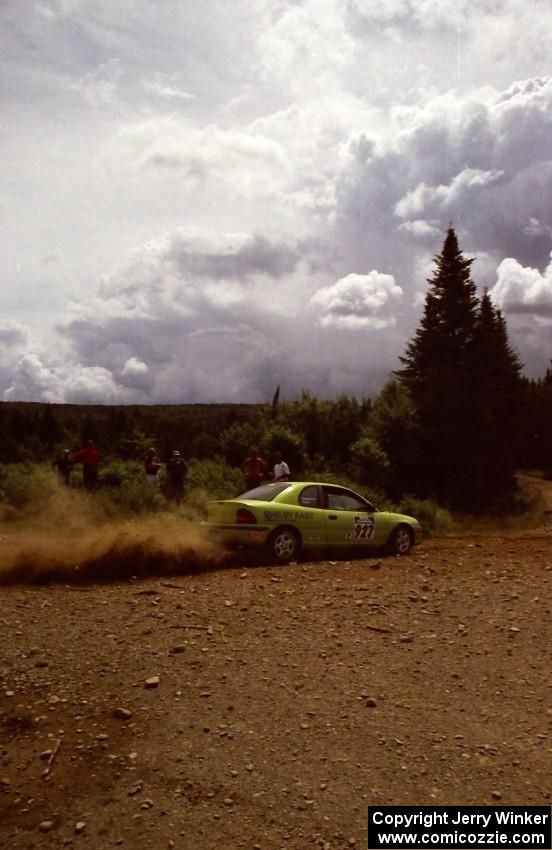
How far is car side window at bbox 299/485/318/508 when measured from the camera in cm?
1102

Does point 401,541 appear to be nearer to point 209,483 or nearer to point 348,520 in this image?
point 348,520

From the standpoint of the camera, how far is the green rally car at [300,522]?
10422 millimetres

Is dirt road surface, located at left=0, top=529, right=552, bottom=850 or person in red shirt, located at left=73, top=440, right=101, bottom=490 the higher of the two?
person in red shirt, located at left=73, top=440, right=101, bottom=490

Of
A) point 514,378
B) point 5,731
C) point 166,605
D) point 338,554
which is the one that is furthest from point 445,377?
point 5,731

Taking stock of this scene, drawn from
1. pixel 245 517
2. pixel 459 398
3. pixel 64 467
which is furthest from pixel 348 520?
pixel 459 398

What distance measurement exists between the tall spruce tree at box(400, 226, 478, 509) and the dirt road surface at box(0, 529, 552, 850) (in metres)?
21.9

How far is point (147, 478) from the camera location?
16812 millimetres

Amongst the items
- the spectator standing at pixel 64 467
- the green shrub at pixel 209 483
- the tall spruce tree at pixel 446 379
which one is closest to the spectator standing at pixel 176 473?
the green shrub at pixel 209 483

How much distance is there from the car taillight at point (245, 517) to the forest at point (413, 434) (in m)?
8.22

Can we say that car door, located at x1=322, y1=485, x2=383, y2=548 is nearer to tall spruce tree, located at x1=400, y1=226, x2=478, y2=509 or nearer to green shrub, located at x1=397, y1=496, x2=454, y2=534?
green shrub, located at x1=397, y1=496, x2=454, y2=534

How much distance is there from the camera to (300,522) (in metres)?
10.8

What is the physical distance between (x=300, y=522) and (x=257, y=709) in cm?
561

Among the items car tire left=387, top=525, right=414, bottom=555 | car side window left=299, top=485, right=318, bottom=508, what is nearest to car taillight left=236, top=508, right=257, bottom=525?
car side window left=299, top=485, right=318, bottom=508

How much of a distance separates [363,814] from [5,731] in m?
2.57
